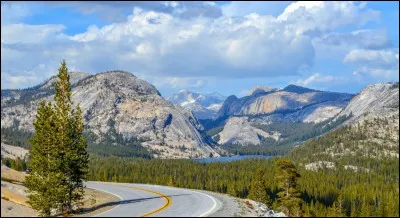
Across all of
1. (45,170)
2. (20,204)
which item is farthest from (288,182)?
(45,170)

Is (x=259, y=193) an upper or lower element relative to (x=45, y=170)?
lower

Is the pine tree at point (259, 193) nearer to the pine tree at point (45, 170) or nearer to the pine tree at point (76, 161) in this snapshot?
the pine tree at point (76, 161)

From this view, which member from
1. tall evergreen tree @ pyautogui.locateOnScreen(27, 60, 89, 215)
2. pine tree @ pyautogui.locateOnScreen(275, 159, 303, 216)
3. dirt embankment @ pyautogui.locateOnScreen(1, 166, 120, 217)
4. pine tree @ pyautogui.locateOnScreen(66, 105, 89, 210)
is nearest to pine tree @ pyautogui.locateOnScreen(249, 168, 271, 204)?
pine tree @ pyautogui.locateOnScreen(275, 159, 303, 216)

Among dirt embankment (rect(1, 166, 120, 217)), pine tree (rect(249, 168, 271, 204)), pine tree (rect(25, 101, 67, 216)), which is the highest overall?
pine tree (rect(25, 101, 67, 216))

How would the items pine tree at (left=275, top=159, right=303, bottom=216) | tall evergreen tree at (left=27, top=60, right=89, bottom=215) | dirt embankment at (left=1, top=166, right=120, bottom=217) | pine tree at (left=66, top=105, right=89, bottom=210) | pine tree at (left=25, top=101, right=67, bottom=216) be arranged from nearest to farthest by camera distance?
dirt embankment at (left=1, top=166, right=120, bottom=217) → pine tree at (left=25, top=101, right=67, bottom=216) → tall evergreen tree at (left=27, top=60, right=89, bottom=215) → pine tree at (left=66, top=105, right=89, bottom=210) → pine tree at (left=275, top=159, right=303, bottom=216)

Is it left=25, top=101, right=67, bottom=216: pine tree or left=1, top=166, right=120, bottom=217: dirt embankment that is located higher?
left=25, top=101, right=67, bottom=216: pine tree

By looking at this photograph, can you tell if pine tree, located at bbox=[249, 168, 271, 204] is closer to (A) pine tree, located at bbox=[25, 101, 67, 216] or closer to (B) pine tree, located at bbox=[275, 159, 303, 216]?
(B) pine tree, located at bbox=[275, 159, 303, 216]

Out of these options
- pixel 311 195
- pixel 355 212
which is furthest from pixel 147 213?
pixel 311 195

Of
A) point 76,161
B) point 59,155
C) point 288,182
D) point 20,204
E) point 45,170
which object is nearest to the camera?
point 45,170

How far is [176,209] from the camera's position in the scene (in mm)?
39562

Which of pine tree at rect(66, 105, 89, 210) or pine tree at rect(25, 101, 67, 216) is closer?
pine tree at rect(25, 101, 67, 216)

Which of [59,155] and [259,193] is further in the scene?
[259,193]

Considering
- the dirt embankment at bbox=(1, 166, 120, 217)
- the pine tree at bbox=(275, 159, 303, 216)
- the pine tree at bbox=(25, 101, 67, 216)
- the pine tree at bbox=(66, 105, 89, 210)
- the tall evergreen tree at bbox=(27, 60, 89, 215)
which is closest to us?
the dirt embankment at bbox=(1, 166, 120, 217)

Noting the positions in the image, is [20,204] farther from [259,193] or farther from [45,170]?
[259,193]
